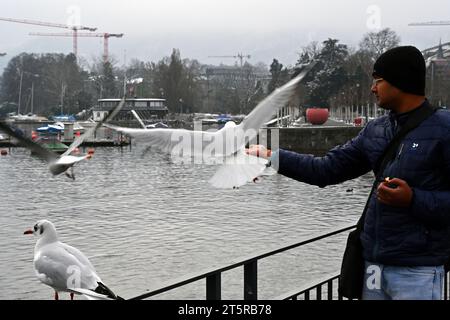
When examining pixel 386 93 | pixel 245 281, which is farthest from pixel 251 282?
pixel 386 93

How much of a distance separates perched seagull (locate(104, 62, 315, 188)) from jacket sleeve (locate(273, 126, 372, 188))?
0.32 meters

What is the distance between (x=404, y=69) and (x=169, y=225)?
16.6m

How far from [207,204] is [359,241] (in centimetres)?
2062

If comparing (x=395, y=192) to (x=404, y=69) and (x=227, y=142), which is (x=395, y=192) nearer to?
(x=404, y=69)

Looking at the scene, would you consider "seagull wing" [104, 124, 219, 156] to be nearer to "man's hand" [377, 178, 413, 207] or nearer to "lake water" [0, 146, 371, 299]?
"lake water" [0, 146, 371, 299]

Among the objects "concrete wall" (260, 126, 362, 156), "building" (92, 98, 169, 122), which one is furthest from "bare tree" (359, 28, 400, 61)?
"building" (92, 98, 169, 122)

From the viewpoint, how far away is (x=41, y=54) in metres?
23.4

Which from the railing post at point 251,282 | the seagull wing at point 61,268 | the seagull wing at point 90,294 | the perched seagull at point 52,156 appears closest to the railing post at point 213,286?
the railing post at point 251,282

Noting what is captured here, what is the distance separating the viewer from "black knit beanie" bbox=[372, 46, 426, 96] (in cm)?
276

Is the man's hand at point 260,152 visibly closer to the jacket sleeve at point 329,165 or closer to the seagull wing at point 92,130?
the jacket sleeve at point 329,165

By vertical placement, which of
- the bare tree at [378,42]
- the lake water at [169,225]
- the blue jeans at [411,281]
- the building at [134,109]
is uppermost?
the bare tree at [378,42]

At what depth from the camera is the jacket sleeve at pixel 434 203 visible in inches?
103

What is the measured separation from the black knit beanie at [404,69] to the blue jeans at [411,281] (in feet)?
2.57
